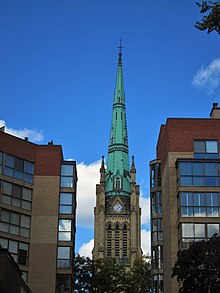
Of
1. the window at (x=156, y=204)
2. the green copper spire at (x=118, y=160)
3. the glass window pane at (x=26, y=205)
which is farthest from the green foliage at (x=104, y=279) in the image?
the green copper spire at (x=118, y=160)

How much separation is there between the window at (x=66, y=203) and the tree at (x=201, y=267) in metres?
18.7

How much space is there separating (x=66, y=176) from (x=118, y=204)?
79633 millimetres

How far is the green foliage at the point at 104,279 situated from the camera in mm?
64725

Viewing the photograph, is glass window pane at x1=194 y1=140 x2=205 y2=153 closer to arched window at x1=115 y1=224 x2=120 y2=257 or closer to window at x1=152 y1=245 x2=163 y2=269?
window at x1=152 y1=245 x2=163 y2=269

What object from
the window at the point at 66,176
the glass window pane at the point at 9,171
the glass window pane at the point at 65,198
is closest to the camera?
the glass window pane at the point at 9,171

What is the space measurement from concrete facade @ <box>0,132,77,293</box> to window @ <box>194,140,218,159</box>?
39.9ft

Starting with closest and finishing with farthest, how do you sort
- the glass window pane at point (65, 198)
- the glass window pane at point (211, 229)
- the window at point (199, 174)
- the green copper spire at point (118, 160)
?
the glass window pane at point (211, 229), the window at point (199, 174), the glass window pane at point (65, 198), the green copper spire at point (118, 160)

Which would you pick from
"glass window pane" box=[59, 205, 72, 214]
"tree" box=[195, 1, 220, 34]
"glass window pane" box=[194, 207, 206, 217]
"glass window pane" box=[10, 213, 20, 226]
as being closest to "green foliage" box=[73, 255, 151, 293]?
"glass window pane" box=[59, 205, 72, 214]

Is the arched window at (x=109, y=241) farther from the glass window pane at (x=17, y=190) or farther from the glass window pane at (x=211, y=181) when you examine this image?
the glass window pane at (x=211, y=181)

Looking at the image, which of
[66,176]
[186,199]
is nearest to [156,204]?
[186,199]

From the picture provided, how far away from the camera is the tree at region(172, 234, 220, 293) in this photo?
117 feet

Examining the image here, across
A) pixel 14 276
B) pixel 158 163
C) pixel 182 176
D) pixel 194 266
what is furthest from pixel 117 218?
pixel 14 276

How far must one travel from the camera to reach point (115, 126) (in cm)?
13838

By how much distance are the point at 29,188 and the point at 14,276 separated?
1201 inches
